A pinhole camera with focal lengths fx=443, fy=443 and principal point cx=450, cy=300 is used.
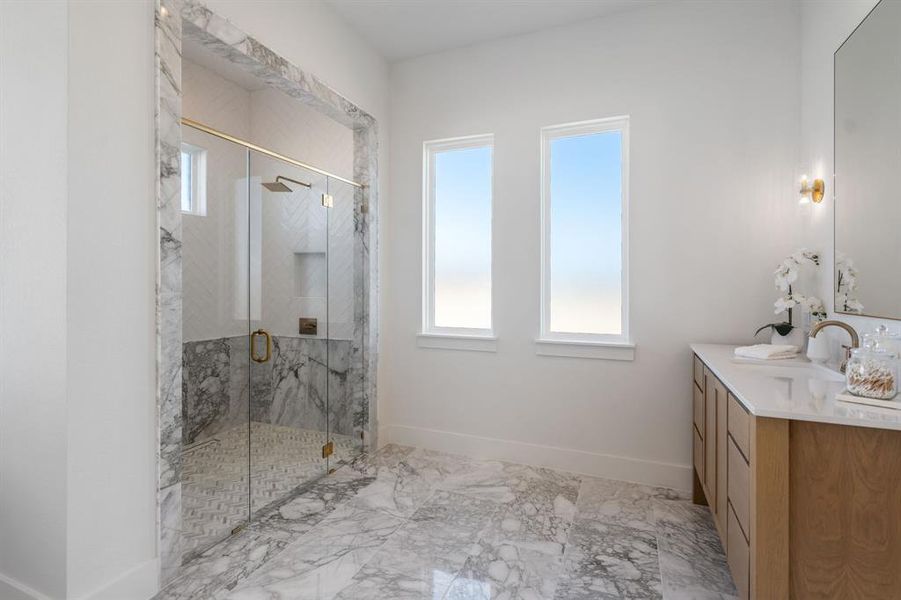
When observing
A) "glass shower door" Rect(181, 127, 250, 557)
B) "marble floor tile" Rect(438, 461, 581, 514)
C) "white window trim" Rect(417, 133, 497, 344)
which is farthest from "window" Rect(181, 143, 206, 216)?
"marble floor tile" Rect(438, 461, 581, 514)

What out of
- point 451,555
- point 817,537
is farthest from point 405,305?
point 817,537

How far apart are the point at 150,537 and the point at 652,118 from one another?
348 centimetres

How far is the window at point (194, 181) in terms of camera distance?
2.28 meters

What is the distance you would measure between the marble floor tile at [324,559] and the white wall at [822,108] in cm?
241

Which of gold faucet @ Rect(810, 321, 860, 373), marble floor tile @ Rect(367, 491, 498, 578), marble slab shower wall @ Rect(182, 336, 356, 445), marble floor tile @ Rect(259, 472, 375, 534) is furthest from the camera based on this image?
marble slab shower wall @ Rect(182, 336, 356, 445)

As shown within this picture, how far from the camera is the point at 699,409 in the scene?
246cm

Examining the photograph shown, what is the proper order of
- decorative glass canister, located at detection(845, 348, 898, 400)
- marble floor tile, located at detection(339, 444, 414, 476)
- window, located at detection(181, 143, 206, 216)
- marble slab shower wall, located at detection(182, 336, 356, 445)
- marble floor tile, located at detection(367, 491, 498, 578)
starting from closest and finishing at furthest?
decorative glass canister, located at detection(845, 348, 898, 400) < marble floor tile, located at detection(367, 491, 498, 578) < window, located at detection(181, 143, 206, 216) < marble slab shower wall, located at detection(182, 336, 356, 445) < marble floor tile, located at detection(339, 444, 414, 476)

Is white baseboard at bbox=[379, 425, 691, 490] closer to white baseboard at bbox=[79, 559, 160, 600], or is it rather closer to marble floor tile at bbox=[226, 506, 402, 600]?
marble floor tile at bbox=[226, 506, 402, 600]

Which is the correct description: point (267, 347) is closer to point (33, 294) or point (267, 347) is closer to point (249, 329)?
point (249, 329)

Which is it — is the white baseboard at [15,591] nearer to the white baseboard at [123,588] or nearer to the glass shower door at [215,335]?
the white baseboard at [123,588]

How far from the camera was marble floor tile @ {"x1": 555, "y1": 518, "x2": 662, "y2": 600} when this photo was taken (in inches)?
72.5

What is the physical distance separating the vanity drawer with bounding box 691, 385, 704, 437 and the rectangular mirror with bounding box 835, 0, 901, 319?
75 centimetres

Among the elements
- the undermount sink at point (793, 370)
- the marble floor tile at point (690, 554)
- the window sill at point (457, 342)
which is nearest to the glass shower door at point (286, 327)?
the window sill at point (457, 342)

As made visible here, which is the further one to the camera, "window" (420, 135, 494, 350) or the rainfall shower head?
"window" (420, 135, 494, 350)
